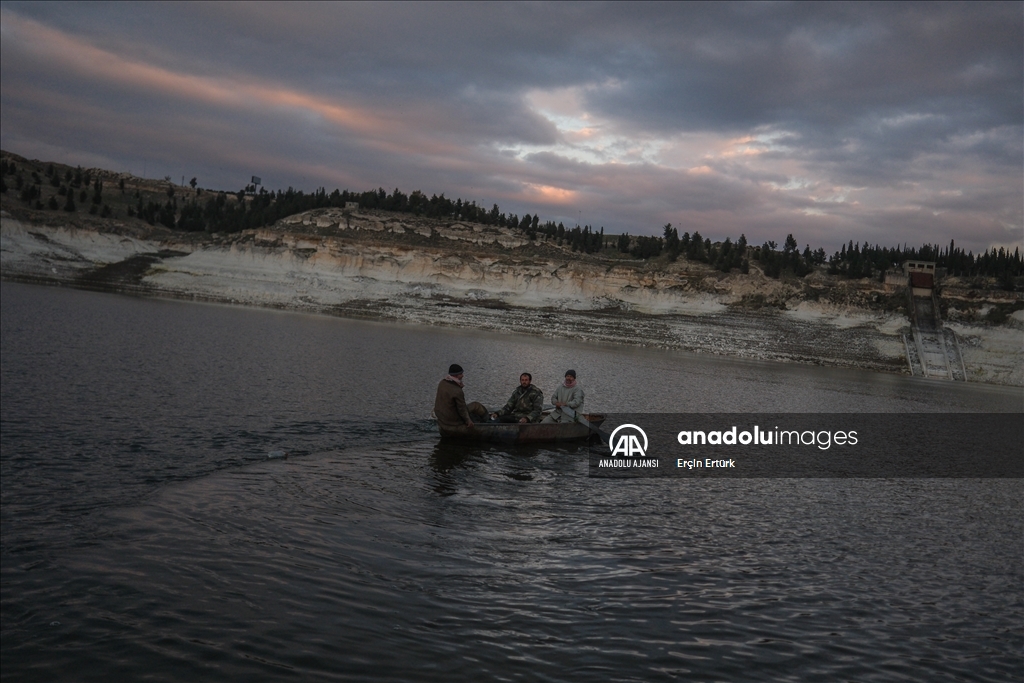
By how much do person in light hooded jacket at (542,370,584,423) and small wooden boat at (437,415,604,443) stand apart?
1.64 feet

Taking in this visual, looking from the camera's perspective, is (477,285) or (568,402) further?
(477,285)

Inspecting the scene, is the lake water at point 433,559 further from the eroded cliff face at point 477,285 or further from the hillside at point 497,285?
the hillside at point 497,285

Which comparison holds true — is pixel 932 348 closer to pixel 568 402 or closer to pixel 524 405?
pixel 568 402

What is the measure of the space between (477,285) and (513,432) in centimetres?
7820

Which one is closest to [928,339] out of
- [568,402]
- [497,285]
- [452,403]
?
[497,285]

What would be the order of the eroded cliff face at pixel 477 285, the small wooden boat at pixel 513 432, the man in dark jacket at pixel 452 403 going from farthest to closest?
the eroded cliff face at pixel 477 285 → the small wooden boat at pixel 513 432 → the man in dark jacket at pixel 452 403

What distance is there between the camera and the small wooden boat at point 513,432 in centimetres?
1888

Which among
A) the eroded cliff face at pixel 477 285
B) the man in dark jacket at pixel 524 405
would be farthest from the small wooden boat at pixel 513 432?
the eroded cliff face at pixel 477 285

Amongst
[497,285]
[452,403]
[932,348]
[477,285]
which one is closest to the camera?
[452,403]

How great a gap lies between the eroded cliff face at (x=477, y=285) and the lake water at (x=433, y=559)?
61041 millimetres

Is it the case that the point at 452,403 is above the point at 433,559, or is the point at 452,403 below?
above

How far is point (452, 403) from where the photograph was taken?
18578 mm

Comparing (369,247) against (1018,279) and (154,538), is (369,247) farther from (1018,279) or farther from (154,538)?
(154,538)

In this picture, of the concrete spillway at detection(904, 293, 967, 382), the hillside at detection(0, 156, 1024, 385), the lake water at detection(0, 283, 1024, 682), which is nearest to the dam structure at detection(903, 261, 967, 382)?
the concrete spillway at detection(904, 293, 967, 382)
